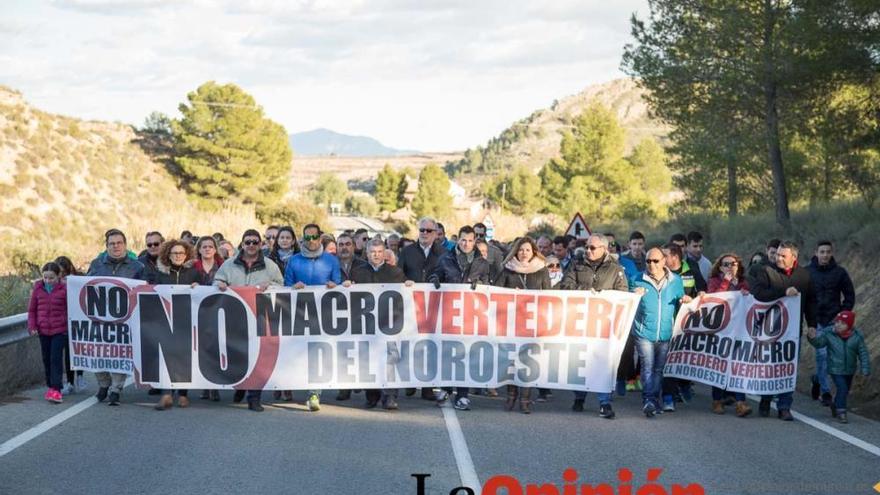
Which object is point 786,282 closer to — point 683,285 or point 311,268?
point 683,285

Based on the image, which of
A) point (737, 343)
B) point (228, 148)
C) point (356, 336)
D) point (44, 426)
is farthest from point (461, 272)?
point (228, 148)

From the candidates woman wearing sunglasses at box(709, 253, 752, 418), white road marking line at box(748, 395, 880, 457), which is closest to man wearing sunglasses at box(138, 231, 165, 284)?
woman wearing sunglasses at box(709, 253, 752, 418)

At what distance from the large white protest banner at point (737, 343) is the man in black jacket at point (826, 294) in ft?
0.89

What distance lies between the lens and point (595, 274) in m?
12.6

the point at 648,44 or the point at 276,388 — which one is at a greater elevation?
the point at 648,44

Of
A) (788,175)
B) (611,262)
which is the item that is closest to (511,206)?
(788,175)

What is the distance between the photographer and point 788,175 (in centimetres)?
3625

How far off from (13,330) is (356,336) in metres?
4.25

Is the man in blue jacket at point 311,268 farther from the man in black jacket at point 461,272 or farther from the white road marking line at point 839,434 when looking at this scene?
the white road marking line at point 839,434

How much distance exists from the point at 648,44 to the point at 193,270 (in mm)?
20905

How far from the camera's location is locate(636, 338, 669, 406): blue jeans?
12.1 meters

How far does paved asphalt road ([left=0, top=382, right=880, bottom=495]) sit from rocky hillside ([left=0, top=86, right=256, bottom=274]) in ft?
106

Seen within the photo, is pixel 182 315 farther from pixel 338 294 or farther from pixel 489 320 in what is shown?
pixel 489 320

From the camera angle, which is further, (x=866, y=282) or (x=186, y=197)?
(x=186, y=197)
